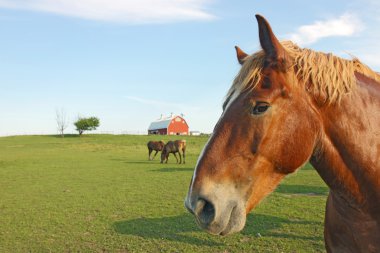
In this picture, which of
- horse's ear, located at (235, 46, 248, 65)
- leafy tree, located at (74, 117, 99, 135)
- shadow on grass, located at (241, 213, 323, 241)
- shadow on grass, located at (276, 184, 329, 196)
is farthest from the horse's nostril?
leafy tree, located at (74, 117, 99, 135)

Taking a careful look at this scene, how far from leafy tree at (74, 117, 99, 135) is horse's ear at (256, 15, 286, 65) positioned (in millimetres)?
74543

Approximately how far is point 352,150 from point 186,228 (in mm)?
6486

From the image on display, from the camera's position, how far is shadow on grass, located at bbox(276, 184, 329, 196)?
12666 millimetres

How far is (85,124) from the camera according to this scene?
73.2 metres

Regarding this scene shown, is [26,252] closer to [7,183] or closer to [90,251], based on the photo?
[90,251]

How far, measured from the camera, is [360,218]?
227 centimetres

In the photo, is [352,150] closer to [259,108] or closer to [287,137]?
[287,137]

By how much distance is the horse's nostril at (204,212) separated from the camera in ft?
5.96

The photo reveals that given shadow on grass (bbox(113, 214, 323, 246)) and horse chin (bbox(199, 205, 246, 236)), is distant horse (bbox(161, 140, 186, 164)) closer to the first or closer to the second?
shadow on grass (bbox(113, 214, 323, 246))

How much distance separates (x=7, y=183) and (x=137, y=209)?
1033 centimetres

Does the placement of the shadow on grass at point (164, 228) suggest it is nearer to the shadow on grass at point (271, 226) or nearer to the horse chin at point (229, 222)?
the shadow on grass at point (271, 226)

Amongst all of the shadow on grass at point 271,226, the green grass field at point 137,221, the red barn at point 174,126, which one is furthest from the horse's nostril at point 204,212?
the red barn at point 174,126

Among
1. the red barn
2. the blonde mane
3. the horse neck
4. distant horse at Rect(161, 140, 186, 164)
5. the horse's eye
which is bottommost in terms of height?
distant horse at Rect(161, 140, 186, 164)

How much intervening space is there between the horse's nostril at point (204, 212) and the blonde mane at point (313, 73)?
695 mm
